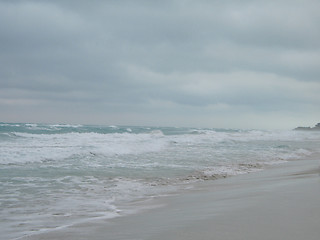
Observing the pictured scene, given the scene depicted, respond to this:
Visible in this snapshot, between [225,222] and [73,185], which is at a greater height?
[225,222]

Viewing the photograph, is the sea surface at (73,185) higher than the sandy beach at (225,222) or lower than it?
lower

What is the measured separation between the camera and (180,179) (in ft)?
28.6

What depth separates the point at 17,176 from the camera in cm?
877

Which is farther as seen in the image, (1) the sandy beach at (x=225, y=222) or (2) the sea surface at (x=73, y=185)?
(2) the sea surface at (x=73, y=185)

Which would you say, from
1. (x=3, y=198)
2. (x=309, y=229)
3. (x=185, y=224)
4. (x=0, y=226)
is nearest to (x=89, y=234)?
(x=185, y=224)

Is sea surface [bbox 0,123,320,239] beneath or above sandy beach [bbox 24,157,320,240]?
beneath

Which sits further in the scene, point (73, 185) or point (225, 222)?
point (73, 185)

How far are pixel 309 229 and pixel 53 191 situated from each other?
547 cm

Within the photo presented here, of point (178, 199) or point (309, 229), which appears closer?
point (309, 229)

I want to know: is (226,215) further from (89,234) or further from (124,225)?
(89,234)

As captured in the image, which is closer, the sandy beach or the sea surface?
the sandy beach

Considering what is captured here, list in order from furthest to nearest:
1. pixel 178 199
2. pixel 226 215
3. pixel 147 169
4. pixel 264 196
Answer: pixel 147 169
pixel 178 199
pixel 264 196
pixel 226 215

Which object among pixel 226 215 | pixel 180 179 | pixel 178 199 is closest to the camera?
pixel 226 215

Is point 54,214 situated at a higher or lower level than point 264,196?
lower
